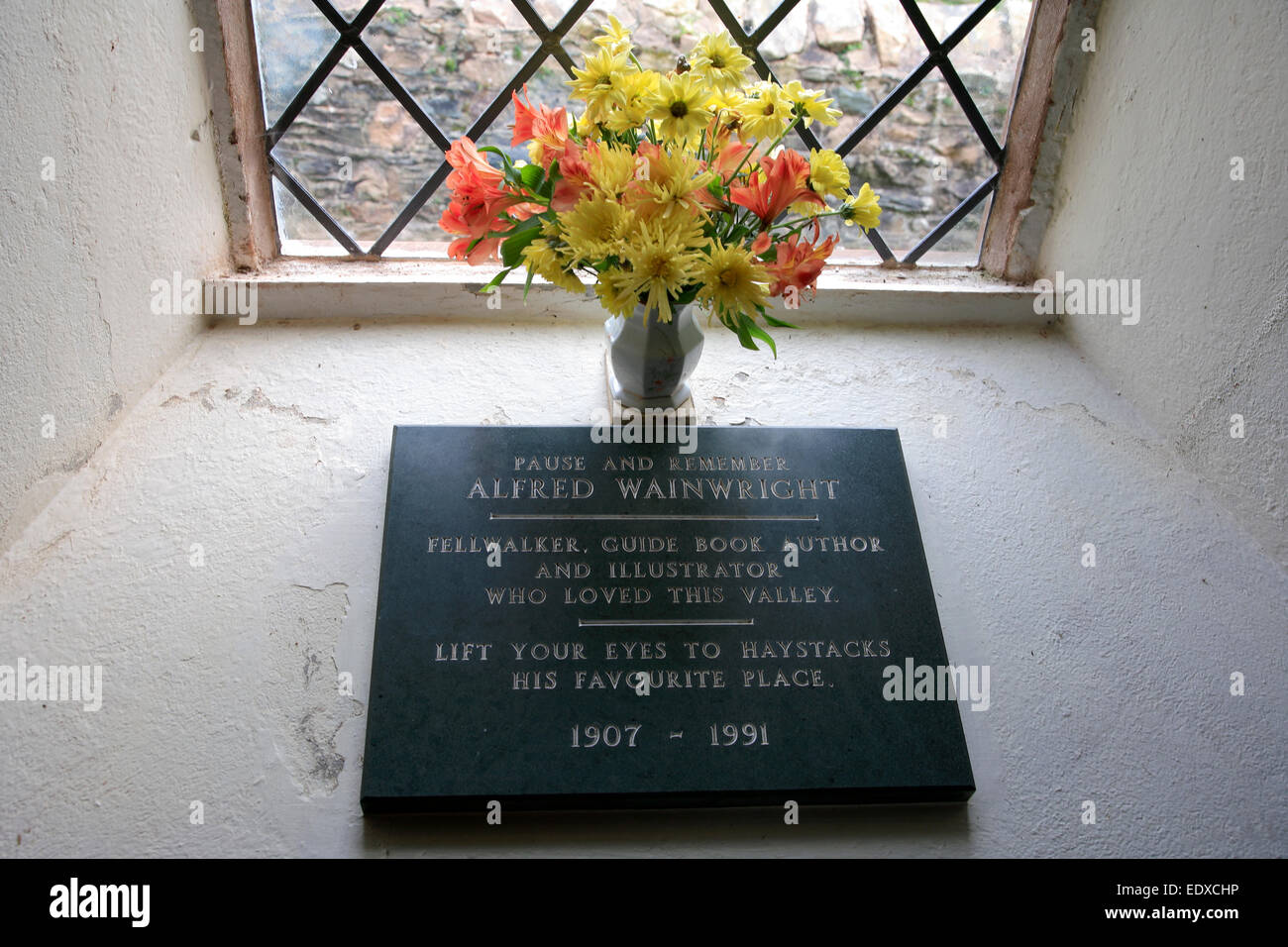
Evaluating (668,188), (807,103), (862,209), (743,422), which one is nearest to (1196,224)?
(862,209)

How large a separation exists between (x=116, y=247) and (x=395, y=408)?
0.51m

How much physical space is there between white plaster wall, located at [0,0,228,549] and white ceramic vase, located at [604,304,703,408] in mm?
820

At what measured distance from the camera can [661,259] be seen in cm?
126

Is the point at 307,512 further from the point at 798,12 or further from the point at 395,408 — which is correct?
the point at 798,12

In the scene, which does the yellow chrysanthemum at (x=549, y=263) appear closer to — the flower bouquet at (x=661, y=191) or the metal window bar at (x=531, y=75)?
the flower bouquet at (x=661, y=191)

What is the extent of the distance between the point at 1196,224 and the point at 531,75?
1.27 metres

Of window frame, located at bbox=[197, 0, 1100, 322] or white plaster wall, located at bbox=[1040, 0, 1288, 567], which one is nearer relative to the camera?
white plaster wall, located at bbox=[1040, 0, 1288, 567]

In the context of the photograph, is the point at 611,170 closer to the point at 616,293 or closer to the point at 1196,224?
the point at 616,293

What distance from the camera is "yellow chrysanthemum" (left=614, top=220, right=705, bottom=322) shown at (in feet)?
4.09

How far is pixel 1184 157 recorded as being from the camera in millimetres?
1587

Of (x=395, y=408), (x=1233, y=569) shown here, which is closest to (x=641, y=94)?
(x=395, y=408)

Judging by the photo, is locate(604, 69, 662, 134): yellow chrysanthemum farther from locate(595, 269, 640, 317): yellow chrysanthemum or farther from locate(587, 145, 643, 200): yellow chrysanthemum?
locate(595, 269, 640, 317): yellow chrysanthemum

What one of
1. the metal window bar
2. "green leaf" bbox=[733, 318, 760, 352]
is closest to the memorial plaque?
"green leaf" bbox=[733, 318, 760, 352]
